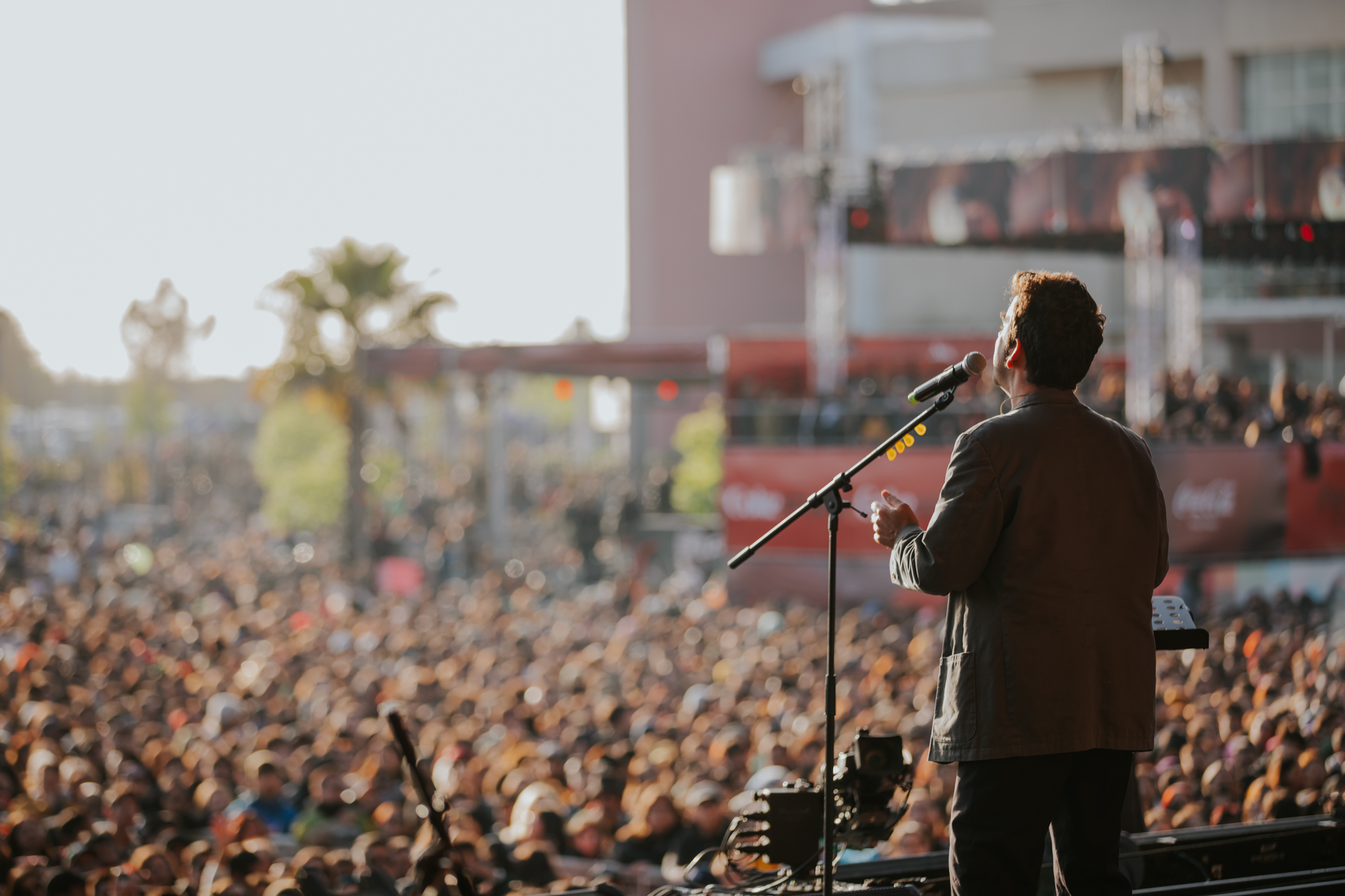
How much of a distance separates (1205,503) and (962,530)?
40.3 feet

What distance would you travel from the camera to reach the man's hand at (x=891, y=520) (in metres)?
2.81

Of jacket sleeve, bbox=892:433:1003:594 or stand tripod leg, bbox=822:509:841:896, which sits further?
stand tripod leg, bbox=822:509:841:896

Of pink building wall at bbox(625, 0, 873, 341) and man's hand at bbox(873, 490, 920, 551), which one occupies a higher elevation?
pink building wall at bbox(625, 0, 873, 341)

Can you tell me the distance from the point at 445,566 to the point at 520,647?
12.0m

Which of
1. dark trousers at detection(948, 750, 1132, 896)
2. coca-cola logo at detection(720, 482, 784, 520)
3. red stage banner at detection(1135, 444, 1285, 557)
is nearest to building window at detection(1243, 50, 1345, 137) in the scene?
red stage banner at detection(1135, 444, 1285, 557)

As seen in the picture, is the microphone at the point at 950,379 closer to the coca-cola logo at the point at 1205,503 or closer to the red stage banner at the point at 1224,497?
the red stage banner at the point at 1224,497

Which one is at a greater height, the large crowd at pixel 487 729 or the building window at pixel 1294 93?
the building window at pixel 1294 93

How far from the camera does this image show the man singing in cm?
259

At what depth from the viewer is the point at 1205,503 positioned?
13.6 meters

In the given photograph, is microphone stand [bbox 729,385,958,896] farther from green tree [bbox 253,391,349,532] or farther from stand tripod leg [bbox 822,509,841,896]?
green tree [bbox 253,391,349,532]

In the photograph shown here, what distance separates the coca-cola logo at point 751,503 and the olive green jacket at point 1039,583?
44.3 feet

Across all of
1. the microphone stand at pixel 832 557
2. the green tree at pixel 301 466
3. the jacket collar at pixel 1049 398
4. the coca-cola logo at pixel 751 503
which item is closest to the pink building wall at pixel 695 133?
the green tree at pixel 301 466

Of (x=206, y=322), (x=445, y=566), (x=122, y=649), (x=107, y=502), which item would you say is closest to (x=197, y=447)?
(x=107, y=502)

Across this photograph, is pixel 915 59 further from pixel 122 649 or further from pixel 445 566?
pixel 122 649
